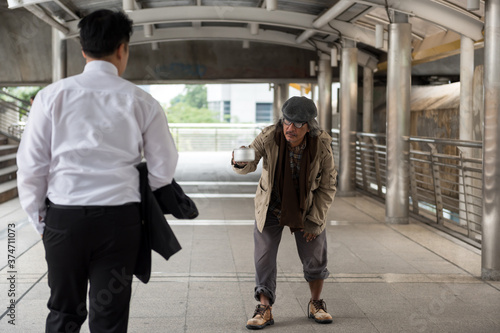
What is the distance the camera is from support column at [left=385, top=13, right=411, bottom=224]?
934 cm

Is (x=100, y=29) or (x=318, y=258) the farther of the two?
(x=318, y=258)

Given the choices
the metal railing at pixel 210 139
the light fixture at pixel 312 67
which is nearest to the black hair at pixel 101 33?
the light fixture at pixel 312 67

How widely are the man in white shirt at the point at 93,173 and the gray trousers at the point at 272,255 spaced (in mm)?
1755

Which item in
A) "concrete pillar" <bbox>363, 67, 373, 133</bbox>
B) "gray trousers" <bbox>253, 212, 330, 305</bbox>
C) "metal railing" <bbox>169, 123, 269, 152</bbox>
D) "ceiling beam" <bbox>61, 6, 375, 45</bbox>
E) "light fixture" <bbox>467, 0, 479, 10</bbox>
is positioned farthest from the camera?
"metal railing" <bbox>169, 123, 269, 152</bbox>

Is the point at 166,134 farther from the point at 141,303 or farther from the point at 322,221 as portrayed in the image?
the point at 141,303

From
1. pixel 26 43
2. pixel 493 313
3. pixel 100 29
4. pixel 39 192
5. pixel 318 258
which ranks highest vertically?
pixel 26 43

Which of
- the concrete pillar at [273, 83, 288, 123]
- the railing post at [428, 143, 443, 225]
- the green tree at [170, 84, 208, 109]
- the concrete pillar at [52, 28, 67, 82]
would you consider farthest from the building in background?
the railing post at [428, 143, 443, 225]

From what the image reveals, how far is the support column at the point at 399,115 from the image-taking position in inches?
368

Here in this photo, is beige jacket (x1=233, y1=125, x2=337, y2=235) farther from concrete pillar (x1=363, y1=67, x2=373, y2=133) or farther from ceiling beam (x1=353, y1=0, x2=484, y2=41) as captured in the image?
concrete pillar (x1=363, y1=67, x2=373, y2=133)

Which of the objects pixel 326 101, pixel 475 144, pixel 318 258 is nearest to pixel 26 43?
pixel 326 101

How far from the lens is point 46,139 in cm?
282

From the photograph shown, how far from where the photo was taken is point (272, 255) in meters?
4.61

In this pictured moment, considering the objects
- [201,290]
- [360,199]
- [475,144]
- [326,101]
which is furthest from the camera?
[326,101]

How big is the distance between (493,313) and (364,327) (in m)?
1.04
